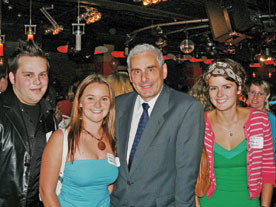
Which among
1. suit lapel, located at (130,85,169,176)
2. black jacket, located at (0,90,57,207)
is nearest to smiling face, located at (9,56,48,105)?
black jacket, located at (0,90,57,207)

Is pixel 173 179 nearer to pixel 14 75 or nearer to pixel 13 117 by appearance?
pixel 13 117

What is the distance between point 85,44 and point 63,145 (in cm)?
851

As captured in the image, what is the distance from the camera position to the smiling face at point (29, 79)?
2018 millimetres

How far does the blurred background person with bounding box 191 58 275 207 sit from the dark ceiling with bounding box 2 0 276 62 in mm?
3787

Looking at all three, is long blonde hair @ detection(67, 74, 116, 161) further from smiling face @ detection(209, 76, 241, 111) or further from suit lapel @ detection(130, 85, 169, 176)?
smiling face @ detection(209, 76, 241, 111)

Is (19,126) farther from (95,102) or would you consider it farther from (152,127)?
(152,127)

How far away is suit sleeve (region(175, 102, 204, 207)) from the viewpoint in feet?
5.84

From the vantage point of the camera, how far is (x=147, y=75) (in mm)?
2010

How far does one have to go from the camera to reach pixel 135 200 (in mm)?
1852

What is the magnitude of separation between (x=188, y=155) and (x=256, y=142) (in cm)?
58

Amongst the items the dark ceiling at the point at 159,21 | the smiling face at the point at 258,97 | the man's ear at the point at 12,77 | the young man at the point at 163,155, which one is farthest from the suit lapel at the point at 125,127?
the dark ceiling at the point at 159,21

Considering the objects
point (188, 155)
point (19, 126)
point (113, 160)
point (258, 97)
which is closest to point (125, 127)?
point (113, 160)

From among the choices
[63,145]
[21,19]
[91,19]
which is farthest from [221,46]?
[63,145]

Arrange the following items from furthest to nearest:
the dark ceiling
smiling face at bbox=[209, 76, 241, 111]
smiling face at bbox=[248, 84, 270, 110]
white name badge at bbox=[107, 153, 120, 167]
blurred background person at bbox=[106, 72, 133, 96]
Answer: the dark ceiling < smiling face at bbox=[248, 84, 270, 110] < blurred background person at bbox=[106, 72, 133, 96] < smiling face at bbox=[209, 76, 241, 111] < white name badge at bbox=[107, 153, 120, 167]
